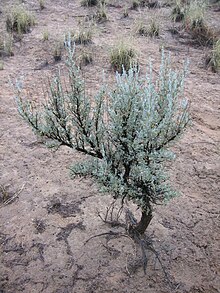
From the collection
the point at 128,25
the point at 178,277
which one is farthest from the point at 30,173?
the point at 128,25

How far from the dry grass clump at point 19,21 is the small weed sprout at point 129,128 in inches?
185

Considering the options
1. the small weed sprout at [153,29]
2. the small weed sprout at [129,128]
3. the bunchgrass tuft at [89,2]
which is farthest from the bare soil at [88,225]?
the bunchgrass tuft at [89,2]

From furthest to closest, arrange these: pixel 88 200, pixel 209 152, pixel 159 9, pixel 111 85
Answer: pixel 159 9 → pixel 111 85 → pixel 209 152 → pixel 88 200

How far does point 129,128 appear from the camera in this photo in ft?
8.09

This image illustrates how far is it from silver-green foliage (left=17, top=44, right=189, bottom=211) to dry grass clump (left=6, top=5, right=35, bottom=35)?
469 centimetres

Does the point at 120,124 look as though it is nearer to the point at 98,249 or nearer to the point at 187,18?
the point at 98,249

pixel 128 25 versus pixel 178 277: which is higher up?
pixel 128 25

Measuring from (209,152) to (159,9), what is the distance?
520 centimetres

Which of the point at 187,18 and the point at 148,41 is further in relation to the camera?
the point at 187,18

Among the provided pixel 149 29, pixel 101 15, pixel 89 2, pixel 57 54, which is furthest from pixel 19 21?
pixel 149 29

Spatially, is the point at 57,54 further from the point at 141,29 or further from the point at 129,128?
the point at 129,128

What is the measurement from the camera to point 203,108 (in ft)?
16.1

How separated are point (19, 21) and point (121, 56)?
7.89 ft

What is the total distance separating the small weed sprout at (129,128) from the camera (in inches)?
94.1
